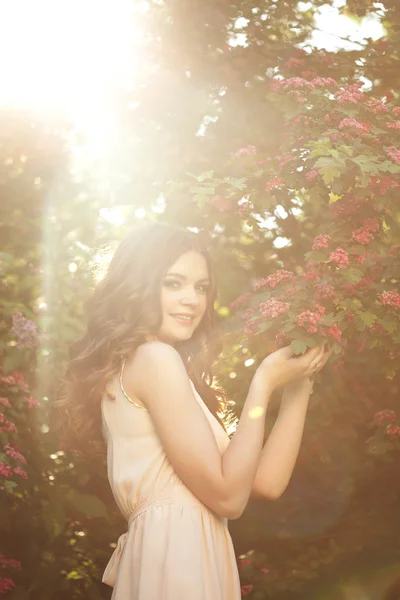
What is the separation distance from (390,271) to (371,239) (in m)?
0.64

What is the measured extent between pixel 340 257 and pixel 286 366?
78cm

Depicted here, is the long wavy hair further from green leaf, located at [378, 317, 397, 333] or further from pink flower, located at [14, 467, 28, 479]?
pink flower, located at [14, 467, 28, 479]

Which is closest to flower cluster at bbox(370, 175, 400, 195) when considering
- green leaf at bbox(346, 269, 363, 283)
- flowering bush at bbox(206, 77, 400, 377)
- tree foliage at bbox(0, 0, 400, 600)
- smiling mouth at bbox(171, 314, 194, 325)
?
flowering bush at bbox(206, 77, 400, 377)

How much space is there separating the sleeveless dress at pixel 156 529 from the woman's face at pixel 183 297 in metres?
0.26

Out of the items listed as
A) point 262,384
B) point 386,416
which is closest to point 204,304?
point 262,384

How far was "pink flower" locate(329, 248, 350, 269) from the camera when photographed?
9.93ft

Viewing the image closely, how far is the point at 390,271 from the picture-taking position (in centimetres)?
382

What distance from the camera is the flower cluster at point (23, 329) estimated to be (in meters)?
4.36

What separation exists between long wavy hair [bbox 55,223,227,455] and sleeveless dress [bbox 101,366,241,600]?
0.10 metres

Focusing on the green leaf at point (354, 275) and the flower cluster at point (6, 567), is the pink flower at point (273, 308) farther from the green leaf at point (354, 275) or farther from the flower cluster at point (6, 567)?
the flower cluster at point (6, 567)

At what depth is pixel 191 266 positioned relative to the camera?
2.60 m

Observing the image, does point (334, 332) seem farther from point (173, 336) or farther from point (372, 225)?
point (372, 225)

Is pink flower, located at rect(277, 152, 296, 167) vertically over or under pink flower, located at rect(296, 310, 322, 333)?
over

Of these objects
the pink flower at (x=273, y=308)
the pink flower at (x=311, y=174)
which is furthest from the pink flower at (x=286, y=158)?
the pink flower at (x=273, y=308)
